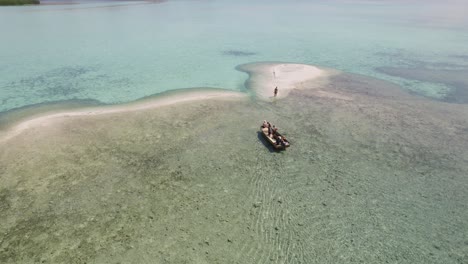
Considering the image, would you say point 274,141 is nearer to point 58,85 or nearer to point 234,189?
point 234,189

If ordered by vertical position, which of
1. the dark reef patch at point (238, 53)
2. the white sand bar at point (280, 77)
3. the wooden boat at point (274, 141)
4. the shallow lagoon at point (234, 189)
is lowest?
the shallow lagoon at point (234, 189)

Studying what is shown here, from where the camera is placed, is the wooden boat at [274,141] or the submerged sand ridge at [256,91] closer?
the wooden boat at [274,141]

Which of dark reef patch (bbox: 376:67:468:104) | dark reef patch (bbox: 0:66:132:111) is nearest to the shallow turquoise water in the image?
dark reef patch (bbox: 0:66:132:111)

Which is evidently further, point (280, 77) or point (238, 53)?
point (238, 53)

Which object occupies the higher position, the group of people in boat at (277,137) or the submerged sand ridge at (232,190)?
the group of people in boat at (277,137)

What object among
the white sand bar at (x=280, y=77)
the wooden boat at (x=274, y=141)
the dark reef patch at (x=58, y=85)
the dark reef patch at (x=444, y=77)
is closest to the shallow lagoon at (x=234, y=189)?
the wooden boat at (x=274, y=141)

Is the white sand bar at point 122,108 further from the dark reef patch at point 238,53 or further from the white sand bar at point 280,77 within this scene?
the dark reef patch at point 238,53

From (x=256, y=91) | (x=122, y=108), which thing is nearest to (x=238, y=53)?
(x=256, y=91)

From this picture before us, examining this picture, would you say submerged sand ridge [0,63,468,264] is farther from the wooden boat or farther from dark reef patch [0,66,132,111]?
dark reef patch [0,66,132,111]
